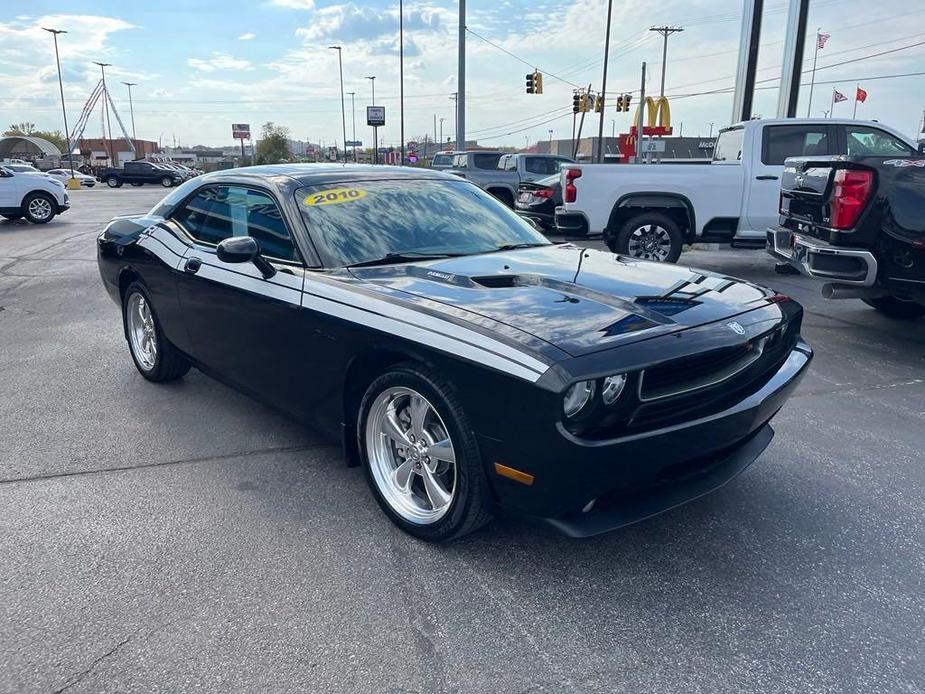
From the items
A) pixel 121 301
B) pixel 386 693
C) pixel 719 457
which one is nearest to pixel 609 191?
pixel 121 301

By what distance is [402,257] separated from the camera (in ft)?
11.8

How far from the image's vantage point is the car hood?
8.68ft

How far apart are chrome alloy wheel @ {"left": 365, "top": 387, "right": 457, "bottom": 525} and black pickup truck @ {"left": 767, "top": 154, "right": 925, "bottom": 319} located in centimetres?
434

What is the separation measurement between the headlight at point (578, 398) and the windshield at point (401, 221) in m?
1.52

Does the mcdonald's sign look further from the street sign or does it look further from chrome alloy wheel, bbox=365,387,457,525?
chrome alloy wheel, bbox=365,387,457,525

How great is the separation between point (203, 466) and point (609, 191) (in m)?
7.30

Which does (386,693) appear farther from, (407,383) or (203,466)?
(203,466)

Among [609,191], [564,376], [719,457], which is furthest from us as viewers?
[609,191]

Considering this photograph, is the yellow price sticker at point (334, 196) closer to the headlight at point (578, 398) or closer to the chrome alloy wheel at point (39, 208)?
the headlight at point (578, 398)

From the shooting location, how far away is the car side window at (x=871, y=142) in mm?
8922

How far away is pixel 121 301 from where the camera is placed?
17.9ft

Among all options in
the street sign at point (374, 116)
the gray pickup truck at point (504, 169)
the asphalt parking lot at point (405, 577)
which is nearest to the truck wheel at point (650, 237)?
the asphalt parking lot at point (405, 577)

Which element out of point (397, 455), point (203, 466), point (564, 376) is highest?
point (564, 376)

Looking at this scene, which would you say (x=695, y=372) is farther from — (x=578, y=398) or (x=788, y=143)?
(x=788, y=143)
